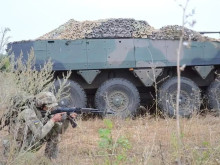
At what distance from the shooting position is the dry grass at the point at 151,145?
343 centimetres

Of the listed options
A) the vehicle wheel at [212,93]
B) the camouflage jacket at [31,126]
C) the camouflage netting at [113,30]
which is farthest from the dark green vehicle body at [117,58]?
the camouflage jacket at [31,126]

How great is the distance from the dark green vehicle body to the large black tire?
30mm

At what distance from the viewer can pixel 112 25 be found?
9031mm

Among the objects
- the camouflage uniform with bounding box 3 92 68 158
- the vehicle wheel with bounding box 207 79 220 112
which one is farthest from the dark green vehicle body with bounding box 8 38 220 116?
the camouflage uniform with bounding box 3 92 68 158

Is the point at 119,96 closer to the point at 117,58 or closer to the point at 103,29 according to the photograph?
the point at 117,58

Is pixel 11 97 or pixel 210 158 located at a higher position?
pixel 11 97

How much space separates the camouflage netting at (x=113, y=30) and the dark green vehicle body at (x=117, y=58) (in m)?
0.16

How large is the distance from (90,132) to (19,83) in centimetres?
272

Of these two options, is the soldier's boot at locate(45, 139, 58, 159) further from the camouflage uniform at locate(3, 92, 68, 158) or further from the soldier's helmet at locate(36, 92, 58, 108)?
the soldier's helmet at locate(36, 92, 58, 108)

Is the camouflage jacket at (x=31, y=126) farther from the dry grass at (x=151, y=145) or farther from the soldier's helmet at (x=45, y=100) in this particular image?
the dry grass at (x=151, y=145)

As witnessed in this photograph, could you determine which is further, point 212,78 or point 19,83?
point 212,78

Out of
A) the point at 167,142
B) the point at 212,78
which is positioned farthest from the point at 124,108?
the point at 167,142

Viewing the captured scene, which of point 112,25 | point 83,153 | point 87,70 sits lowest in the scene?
point 83,153

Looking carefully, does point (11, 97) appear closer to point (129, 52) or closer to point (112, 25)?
point (129, 52)
